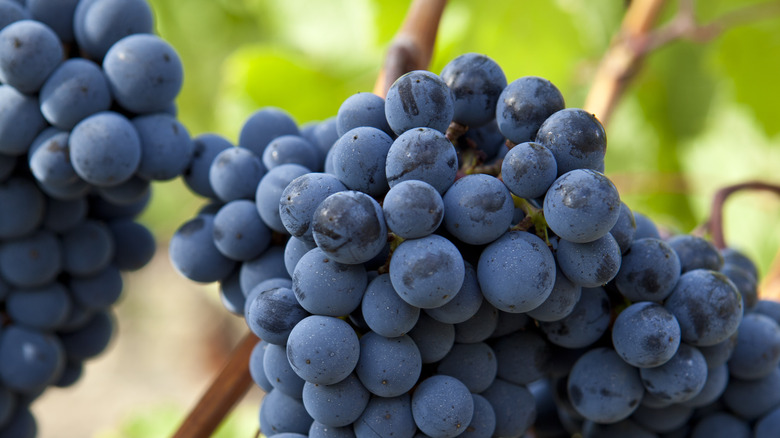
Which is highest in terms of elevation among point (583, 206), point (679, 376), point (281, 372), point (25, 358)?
point (583, 206)

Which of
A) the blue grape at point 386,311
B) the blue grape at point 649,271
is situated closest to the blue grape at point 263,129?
the blue grape at point 386,311

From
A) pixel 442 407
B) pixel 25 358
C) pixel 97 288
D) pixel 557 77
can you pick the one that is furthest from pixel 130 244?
pixel 557 77

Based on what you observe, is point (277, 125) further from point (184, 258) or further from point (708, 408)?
point (708, 408)

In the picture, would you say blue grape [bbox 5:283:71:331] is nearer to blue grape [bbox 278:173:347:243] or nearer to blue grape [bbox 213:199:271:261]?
blue grape [bbox 213:199:271:261]

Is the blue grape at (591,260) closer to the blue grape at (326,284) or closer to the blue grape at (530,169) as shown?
the blue grape at (530,169)

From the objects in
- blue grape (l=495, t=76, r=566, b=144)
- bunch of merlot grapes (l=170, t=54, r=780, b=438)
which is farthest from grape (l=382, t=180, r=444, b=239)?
blue grape (l=495, t=76, r=566, b=144)

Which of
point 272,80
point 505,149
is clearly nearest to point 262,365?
point 505,149

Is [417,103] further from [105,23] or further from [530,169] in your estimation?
[105,23]
